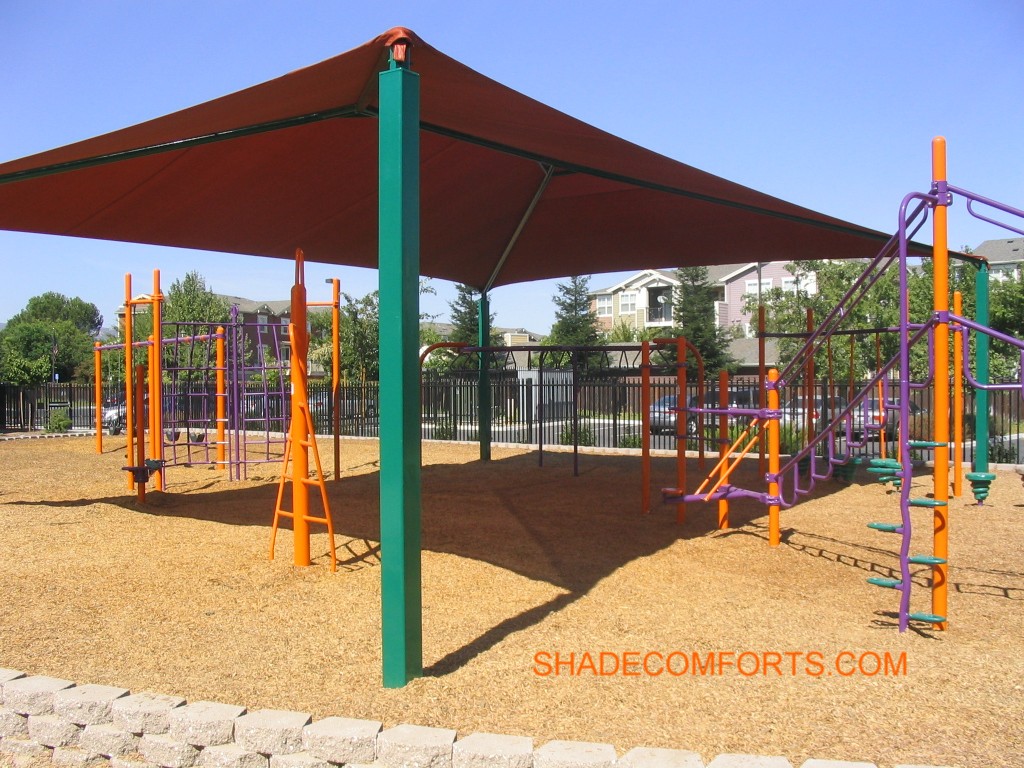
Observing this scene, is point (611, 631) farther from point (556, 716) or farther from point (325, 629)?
point (325, 629)

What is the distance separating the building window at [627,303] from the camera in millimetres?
56250

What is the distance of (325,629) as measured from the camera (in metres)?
4.87

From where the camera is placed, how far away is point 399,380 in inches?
157

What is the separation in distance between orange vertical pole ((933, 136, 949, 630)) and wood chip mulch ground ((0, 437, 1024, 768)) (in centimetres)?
34

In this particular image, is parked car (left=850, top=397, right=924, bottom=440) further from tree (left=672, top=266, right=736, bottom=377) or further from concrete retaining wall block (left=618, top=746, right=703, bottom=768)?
tree (left=672, top=266, right=736, bottom=377)

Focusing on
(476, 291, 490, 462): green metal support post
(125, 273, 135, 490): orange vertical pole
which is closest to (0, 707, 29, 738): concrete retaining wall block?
(125, 273, 135, 490): orange vertical pole

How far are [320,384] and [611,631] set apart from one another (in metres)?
18.8

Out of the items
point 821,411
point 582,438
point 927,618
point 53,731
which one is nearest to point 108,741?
point 53,731

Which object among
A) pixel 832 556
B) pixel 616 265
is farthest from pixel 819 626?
pixel 616 265

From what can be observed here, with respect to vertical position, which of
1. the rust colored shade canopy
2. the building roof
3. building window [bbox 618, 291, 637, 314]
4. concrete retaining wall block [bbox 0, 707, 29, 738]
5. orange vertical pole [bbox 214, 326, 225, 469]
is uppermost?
the building roof

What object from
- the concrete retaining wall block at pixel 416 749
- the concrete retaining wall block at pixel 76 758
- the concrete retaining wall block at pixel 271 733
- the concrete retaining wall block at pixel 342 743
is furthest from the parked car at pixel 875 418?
the concrete retaining wall block at pixel 76 758

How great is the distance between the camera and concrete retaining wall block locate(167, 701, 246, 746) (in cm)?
336

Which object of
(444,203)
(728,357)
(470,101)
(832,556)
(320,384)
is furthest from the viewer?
(728,357)

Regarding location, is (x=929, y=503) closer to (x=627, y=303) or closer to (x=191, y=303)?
(x=191, y=303)
